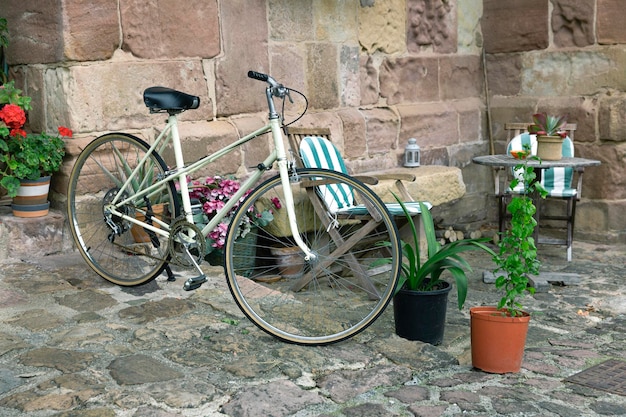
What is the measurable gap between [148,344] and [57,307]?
67 centimetres

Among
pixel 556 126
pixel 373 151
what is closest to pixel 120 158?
pixel 373 151

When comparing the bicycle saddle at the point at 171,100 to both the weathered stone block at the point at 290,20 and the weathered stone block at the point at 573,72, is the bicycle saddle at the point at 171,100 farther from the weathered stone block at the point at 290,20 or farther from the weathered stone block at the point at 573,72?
the weathered stone block at the point at 573,72

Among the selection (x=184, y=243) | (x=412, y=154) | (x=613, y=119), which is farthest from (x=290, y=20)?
(x=613, y=119)

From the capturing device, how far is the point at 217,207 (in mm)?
4762

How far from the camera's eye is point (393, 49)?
20.8 ft

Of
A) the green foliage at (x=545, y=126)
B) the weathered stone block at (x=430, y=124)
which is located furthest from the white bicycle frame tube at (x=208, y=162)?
the weathered stone block at (x=430, y=124)

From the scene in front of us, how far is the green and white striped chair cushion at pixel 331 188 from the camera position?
15.6 feet

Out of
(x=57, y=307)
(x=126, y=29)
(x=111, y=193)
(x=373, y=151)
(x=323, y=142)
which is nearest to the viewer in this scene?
(x=57, y=307)

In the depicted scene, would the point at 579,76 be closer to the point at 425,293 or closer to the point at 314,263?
the point at 425,293

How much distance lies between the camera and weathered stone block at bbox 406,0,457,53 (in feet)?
21.3

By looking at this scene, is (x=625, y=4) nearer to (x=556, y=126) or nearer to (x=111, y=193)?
(x=556, y=126)

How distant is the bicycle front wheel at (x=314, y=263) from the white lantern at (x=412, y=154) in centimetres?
101

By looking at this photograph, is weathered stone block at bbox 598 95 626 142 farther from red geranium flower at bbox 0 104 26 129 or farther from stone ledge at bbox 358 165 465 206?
red geranium flower at bbox 0 104 26 129

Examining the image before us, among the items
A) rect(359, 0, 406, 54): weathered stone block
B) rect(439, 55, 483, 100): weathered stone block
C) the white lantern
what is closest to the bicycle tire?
rect(359, 0, 406, 54): weathered stone block
